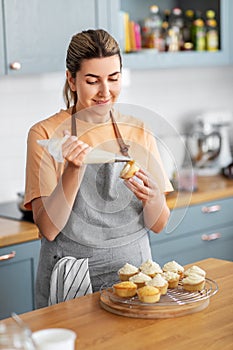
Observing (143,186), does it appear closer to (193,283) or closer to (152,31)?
(193,283)

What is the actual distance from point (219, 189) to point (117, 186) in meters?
1.77

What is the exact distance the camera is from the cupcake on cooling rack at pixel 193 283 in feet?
6.50

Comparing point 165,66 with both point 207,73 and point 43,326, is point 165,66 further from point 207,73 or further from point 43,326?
point 43,326

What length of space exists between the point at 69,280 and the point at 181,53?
2.01 m

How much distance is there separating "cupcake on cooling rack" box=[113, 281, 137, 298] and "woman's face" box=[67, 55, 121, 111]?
20.2 inches

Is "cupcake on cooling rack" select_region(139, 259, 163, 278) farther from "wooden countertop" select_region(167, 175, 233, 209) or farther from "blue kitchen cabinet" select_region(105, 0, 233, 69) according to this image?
"blue kitchen cabinet" select_region(105, 0, 233, 69)

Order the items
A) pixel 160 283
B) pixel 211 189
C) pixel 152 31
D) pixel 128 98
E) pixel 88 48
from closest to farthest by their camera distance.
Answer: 1. pixel 160 283
2. pixel 88 48
3. pixel 211 189
4. pixel 152 31
5. pixel 128 98

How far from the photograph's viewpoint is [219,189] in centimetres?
381

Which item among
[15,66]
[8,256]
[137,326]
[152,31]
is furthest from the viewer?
[152,31]

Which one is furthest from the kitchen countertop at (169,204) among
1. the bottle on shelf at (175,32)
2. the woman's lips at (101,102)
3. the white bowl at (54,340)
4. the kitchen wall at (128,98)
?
the bottle on shelf at (175,32)

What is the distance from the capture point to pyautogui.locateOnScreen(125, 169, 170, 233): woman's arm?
2.06m

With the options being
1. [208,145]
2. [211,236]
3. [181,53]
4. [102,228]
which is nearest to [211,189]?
[211,236]

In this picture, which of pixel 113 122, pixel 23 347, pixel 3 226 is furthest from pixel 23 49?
pixel 23 347

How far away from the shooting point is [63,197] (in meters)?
2.09
